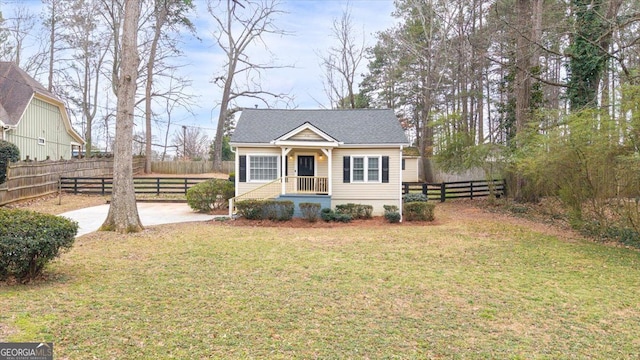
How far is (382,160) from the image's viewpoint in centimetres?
A: 1485

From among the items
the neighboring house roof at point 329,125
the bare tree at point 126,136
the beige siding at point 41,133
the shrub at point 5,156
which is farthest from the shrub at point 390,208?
the beige siding at point 41,133

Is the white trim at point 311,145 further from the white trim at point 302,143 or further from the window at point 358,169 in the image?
the window at point 358,169

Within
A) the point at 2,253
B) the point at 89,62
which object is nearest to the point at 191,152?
the point at 89,62

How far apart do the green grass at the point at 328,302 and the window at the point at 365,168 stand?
238 inches

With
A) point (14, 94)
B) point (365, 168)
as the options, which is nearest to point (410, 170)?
point (365, 168)

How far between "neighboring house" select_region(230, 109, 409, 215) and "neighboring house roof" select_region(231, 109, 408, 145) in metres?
0.04

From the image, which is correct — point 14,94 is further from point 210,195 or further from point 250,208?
point 250,208

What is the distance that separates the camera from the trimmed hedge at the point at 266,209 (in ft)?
43.3

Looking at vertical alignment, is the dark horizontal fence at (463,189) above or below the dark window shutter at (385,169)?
below

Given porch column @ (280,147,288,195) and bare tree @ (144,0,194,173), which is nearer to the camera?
porch column @ (280,147,288,195)

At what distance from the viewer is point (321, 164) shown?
15469 millimetres

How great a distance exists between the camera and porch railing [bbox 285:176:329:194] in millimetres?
14891

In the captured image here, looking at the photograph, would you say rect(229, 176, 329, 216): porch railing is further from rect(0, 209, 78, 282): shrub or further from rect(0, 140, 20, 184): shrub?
rect(0, 140, 20, 184): shrub

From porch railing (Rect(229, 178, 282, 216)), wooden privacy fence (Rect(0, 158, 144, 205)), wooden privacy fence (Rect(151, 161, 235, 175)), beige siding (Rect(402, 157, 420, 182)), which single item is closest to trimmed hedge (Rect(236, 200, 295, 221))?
porch railing (Rect(229, 178, 282, 216))
